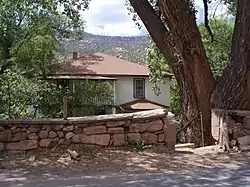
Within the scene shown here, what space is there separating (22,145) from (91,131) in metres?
1.47

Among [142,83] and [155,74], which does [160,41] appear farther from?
[142,83]

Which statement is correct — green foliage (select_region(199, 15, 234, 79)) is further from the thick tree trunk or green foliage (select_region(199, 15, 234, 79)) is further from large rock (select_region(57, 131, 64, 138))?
large rock (select_region(57, 131, 64, 138))

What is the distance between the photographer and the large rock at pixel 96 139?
29.1 feet

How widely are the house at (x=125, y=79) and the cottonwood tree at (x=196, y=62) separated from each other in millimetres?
18946

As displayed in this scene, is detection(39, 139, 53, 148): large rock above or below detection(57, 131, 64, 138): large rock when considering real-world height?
below

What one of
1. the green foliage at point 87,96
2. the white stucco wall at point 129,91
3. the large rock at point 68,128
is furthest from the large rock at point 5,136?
the white stucco wall at point 129,91

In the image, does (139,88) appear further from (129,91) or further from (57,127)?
(57,127)

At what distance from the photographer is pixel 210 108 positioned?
35.0ft

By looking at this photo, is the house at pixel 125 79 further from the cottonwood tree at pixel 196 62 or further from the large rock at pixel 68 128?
the large rock at pixel 68 128

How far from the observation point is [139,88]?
112 ft

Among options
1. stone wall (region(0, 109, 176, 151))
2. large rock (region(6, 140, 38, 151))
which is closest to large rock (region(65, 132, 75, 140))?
stone wall (region(0, 109, 176, 151))

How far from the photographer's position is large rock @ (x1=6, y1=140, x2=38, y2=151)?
8.68 meters

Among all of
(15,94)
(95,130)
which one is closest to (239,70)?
(95,130)

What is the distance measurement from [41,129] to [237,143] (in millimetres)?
4171
